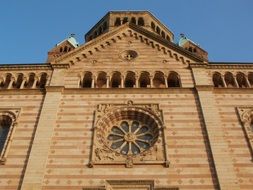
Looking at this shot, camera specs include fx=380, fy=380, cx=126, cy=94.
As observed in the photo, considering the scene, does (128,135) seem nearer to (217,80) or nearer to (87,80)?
(87,80)

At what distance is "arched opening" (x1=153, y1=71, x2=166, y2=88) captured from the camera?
20938 mm

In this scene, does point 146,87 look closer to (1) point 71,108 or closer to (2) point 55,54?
(1) point 71,108

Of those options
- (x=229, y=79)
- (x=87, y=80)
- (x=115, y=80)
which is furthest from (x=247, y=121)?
(x=87, y=80)

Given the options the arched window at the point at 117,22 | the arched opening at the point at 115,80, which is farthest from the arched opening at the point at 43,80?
the arched window at the point at 117,22

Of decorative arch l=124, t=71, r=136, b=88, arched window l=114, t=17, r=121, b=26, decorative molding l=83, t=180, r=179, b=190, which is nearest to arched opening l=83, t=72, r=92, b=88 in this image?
decorative arch l=124, t=71, r=136, b=88

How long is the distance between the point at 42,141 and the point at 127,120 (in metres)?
4.32

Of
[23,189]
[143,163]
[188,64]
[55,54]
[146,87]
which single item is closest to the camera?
[23,189]

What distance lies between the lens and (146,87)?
20.3m

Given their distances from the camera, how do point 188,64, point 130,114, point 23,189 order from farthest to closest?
point 188,64 < point 130,114 < point 23,189

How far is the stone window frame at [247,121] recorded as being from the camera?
17250 millimetres

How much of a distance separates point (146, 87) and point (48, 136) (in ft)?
19.6

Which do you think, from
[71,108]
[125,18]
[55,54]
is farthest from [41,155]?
[125,18]

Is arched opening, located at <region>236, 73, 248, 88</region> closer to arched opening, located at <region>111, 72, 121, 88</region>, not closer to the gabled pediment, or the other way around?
the gabled pediment

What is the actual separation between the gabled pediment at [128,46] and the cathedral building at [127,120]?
0.20ft
